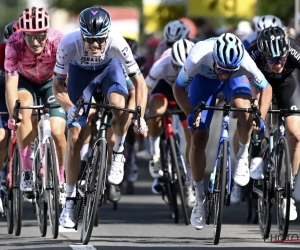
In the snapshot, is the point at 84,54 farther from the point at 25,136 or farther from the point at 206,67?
the point at 25,136

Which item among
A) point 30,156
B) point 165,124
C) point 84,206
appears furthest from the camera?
point 165,124

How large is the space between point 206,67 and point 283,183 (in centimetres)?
129

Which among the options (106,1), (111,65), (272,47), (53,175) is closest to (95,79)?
(111,65)

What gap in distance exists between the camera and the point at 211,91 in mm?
11695

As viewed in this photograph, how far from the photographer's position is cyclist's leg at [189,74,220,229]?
11.5 metres

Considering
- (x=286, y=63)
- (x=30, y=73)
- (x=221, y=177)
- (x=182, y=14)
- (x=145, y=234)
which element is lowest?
(x=145, y=234)

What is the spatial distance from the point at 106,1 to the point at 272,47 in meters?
46.4

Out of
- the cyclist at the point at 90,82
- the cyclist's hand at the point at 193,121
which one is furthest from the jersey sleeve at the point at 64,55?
the cyclist's hand at the point at 193,121

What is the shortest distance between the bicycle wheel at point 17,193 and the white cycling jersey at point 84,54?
5.04ft

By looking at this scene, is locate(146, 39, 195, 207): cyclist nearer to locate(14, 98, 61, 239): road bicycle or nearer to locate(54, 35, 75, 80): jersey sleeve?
locate(14, 98, 61, 239): road bicycle

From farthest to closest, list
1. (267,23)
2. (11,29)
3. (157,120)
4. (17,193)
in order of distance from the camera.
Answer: (267,23)
(157,120)
(11,29)
(17,193)

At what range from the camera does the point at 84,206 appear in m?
11.3

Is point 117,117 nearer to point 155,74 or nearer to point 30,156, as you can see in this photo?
point 30,156

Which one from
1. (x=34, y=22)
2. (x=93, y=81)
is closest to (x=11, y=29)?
(x=34, y=22)
